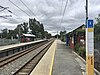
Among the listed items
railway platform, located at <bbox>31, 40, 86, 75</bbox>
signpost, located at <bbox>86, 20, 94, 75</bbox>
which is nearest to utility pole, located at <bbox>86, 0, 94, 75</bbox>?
signpost, located at <bbox>86, 20, 94, 75</bbox>

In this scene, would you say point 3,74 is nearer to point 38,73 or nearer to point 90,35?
point 38,73

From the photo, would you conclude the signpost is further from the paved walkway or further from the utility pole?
the paved walkway

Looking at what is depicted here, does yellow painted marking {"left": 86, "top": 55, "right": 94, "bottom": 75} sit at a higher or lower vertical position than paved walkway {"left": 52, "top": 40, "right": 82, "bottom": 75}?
higher

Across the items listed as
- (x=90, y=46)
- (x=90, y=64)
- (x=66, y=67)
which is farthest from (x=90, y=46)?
(x=66, y=67)

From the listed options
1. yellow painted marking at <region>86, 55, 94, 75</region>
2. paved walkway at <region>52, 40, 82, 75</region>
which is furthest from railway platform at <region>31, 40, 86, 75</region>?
yellow painted marking at <region>86, 55, 94, 75</region>

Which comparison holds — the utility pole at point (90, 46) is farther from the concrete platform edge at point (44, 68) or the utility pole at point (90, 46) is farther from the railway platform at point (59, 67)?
the concrete platform edge at point (44, 68)

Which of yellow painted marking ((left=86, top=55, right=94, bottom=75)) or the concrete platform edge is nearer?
yellow painted marking ((left=86, top=55, right=94, bottom=75))

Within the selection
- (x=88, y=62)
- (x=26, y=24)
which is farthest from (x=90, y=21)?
(x=26, y=24)

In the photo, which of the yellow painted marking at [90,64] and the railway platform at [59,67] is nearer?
the yellow painted marking at [90,64]

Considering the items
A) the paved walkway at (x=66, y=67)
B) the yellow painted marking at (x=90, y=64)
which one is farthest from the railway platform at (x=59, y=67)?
the yellow painted marking at (x=90, y=64)

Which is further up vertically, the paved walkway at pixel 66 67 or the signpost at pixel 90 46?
the signpost at pixel 90 46

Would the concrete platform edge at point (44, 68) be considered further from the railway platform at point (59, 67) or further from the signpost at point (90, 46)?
the signpost at point (90, 46)

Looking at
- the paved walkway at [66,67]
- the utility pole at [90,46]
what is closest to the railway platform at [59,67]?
the paved walkway at [66,67]

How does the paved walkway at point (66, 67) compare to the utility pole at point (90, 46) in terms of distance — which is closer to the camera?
the utility pole at point (90, 46)
